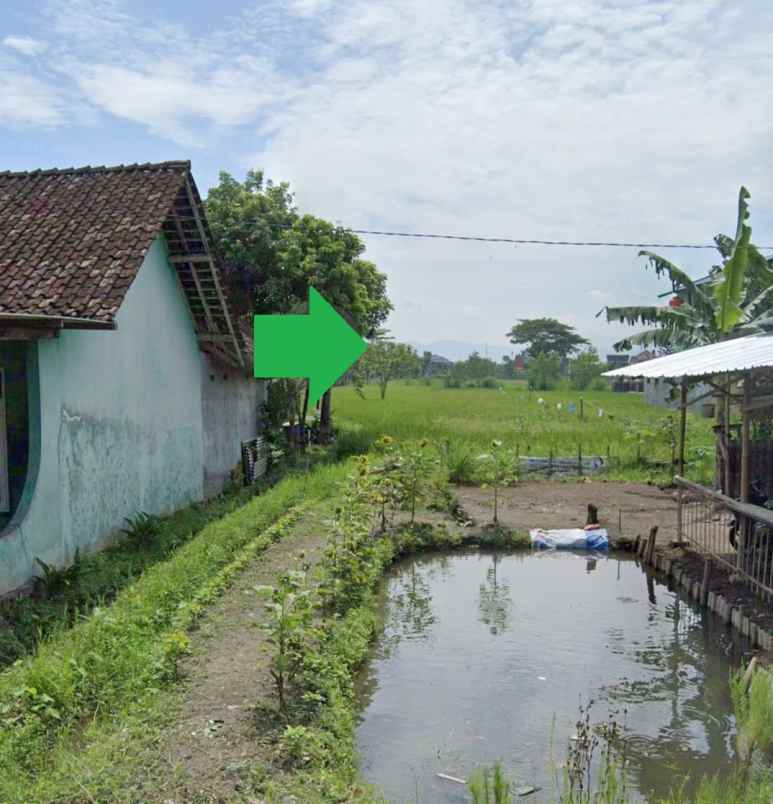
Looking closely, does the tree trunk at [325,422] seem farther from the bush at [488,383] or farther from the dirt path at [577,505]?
the bush at [488,383]

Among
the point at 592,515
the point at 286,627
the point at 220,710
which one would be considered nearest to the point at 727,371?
the point at 592,515

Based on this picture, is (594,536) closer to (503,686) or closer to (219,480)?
(503,686)

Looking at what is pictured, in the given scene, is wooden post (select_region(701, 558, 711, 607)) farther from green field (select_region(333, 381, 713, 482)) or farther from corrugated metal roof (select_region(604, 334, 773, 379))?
green field (select_region(333, 381, 713, 482))

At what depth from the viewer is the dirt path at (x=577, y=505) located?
12641mm

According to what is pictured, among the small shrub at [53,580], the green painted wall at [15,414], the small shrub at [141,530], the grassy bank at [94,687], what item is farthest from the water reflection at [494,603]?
the green painted wall at [15,414]

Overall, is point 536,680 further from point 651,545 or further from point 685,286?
point 685,286

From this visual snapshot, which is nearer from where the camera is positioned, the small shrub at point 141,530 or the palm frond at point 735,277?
the small shrub at point 141,530

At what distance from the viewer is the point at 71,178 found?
1180cm

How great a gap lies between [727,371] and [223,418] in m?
9.54

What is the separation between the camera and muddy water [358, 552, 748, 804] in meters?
5.45

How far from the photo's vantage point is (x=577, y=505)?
1416 cm

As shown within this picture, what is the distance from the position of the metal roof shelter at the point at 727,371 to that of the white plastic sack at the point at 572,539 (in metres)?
2.26
